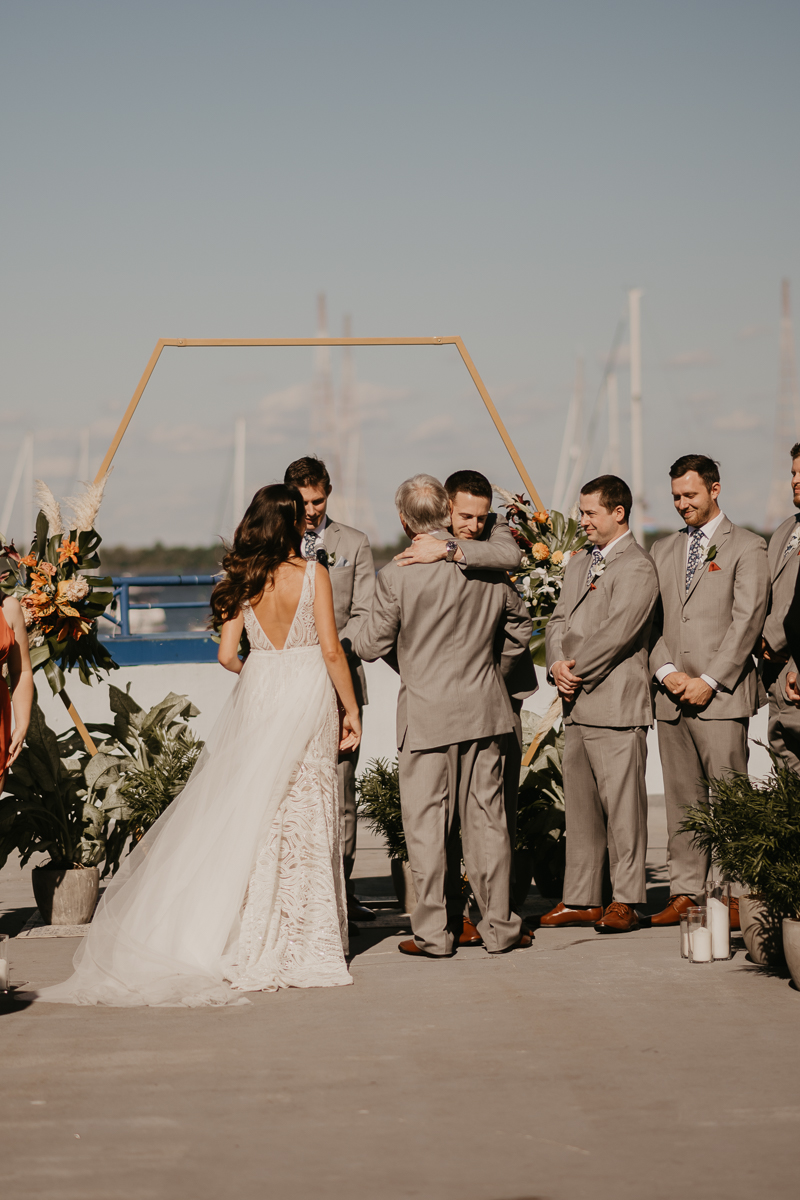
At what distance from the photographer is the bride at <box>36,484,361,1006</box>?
4.60 m

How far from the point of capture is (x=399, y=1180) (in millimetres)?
2828

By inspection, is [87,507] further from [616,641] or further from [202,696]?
[202,696]

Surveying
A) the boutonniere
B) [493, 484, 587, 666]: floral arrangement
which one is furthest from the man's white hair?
[493, 484, 587, 666]: floral arrangement

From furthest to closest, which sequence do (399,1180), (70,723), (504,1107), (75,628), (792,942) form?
(70,723) < (75,628) < (792,942) < (504,1107) < (399,1180)

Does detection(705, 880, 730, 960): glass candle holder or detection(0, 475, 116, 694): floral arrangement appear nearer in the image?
detection(705, 880, 730, 960): glass candle holder

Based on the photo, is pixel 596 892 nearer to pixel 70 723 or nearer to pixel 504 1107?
pixel 504 1107

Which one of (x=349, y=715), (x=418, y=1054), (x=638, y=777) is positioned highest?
(x=349, y=715)

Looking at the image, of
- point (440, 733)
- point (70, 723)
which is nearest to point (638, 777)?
point (440, 733)

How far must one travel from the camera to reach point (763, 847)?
14.2 feet

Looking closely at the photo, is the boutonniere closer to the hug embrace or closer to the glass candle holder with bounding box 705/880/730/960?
the hug embrace

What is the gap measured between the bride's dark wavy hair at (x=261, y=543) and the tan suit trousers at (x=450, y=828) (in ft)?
2.90

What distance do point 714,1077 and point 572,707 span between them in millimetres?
2342

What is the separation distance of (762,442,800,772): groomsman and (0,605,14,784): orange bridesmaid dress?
10.4ft

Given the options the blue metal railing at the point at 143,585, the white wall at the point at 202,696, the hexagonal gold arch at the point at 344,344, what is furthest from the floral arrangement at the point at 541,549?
the blue metal railing at the point at 143,585
